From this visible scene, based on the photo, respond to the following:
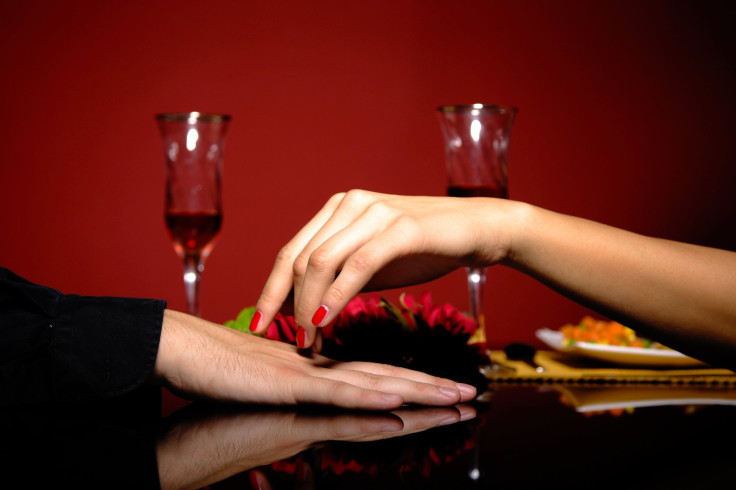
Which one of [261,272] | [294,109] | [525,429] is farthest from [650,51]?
[525,429]

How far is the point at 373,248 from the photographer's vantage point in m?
0.73

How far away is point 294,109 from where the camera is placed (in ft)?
7.65

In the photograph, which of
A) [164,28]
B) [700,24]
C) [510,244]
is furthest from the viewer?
[700,24]

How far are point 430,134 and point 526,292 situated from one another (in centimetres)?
62

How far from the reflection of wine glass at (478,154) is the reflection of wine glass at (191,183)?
0.34 m

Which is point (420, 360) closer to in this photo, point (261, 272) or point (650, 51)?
point (261, 272)

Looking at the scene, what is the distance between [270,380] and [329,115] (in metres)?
1.71

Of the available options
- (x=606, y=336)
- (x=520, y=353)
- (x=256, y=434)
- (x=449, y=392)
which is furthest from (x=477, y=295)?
(x=256, y=434)

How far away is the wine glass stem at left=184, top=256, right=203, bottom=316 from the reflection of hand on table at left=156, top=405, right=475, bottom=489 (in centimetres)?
39

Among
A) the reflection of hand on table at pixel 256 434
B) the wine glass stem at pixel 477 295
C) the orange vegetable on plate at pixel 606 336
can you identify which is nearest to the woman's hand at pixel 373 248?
the reflection of hand on table at pixel 256 434

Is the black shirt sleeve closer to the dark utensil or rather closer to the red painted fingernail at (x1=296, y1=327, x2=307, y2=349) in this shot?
the red painted fingernail at (x1=296, y1=327, x2=307, y2=349)

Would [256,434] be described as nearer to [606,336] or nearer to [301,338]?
[301,338]

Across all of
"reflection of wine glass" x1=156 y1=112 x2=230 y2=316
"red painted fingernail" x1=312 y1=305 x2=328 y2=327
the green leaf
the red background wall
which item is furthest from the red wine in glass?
the red background wall

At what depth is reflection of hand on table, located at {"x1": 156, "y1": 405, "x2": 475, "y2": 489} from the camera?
51 cm
